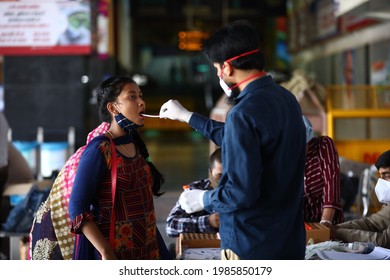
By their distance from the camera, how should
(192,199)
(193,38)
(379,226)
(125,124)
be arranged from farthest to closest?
(193,38)
(379,226)
(125,124)
(192,199)

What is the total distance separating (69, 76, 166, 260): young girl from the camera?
3.37 meters

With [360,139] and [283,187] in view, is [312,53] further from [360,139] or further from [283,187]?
[283,187]

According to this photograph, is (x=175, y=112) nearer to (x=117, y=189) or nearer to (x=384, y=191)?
(x=117, y=189)

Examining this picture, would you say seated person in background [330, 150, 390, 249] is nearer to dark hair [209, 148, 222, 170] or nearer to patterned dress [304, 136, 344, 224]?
patterned dress [304, 136, 344, 224]

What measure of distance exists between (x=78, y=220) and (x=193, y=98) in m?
24.4

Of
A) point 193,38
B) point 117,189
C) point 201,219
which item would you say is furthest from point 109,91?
point 193,38

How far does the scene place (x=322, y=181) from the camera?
4500mm

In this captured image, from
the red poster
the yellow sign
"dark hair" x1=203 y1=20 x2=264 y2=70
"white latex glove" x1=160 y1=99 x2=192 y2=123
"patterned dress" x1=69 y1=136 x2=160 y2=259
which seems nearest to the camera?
"dark hair" x1=203 y1=20 x2=264 y2=70

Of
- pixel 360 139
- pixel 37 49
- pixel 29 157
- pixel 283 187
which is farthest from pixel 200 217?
pixel 37 49

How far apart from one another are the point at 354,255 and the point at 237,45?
151 centimetres

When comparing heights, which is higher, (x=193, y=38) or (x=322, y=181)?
(x=193, y=38)

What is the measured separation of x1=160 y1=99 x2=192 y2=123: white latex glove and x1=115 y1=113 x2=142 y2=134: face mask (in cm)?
31

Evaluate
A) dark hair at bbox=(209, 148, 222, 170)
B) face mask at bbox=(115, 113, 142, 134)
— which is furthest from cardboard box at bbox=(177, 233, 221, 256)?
face mask at bbox=(115, 113, 142, 134)

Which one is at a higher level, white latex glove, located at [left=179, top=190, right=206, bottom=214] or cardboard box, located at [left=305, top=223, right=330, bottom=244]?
white latex glove, located at [left=179, top=190, right=206, bottom=214]
